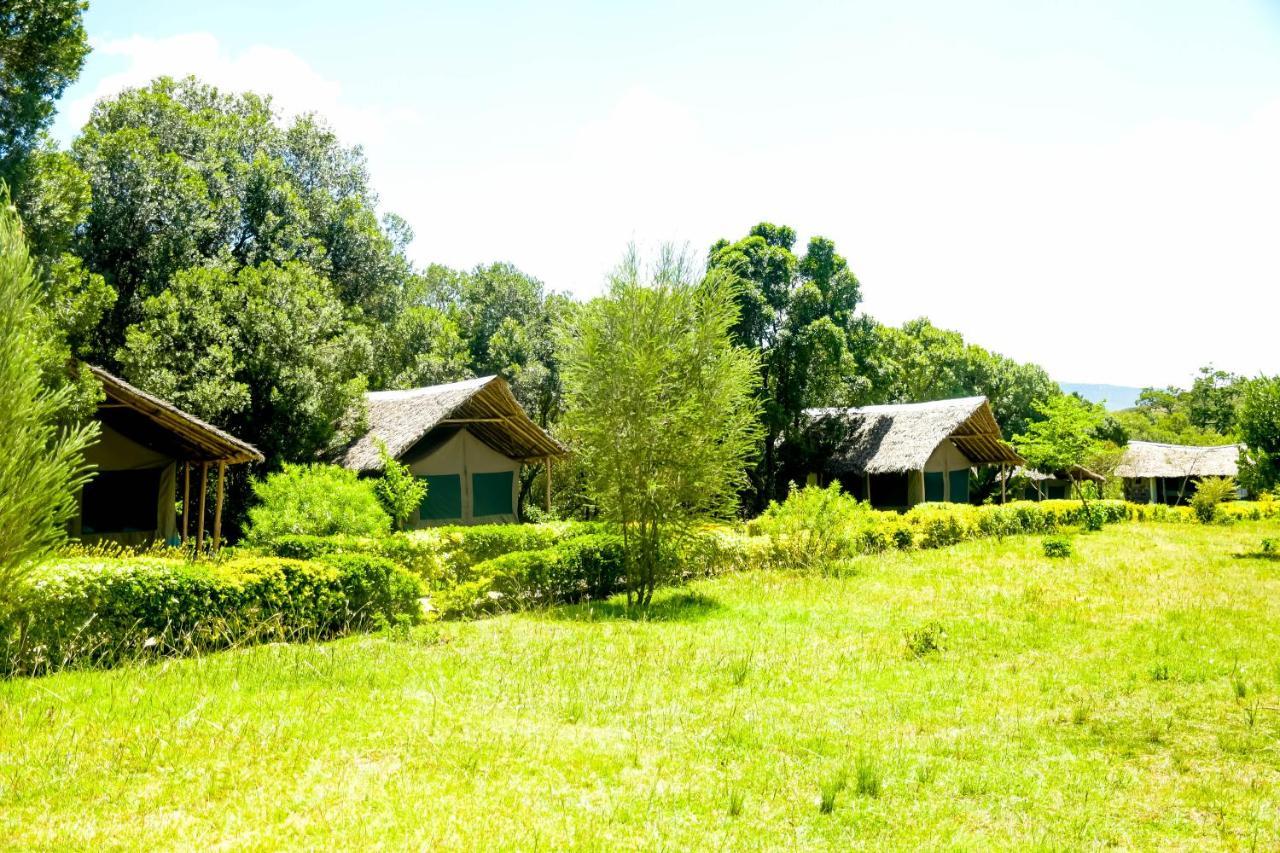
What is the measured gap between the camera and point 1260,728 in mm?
7848

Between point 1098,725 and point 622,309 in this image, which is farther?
point 622,309

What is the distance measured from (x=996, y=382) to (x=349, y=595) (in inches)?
1784

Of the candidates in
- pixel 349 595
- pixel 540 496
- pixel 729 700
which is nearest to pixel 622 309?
pixel 349 595

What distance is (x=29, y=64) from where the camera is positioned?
1661cm

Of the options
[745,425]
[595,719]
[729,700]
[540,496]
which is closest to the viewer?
[595,719]

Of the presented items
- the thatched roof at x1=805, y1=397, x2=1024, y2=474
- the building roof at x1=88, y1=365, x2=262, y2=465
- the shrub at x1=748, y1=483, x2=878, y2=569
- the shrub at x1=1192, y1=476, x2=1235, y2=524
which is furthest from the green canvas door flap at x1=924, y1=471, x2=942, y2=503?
the building roof at x1=88, y1=365, x2=262, y2=465

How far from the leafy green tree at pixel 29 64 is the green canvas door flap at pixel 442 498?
11.7 m

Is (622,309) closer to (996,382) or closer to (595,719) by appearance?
(595,719)

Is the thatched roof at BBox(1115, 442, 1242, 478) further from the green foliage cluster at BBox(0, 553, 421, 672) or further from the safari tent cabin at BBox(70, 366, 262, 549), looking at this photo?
the green foliage cluster at BBox(0, 553, 421, 672)

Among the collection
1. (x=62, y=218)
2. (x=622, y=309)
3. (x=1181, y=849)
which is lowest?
(x=1181, y=849)

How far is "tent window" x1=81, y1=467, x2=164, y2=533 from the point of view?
17.5 metres

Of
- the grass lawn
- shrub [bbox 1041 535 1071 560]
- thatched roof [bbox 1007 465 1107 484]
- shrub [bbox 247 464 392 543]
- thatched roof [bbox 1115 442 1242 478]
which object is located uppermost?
thatched roof [bbox 1115 442 1242 478]

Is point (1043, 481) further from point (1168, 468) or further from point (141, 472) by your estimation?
point (141, 472)

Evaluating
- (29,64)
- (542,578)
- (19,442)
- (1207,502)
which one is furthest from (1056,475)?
(19,442)
